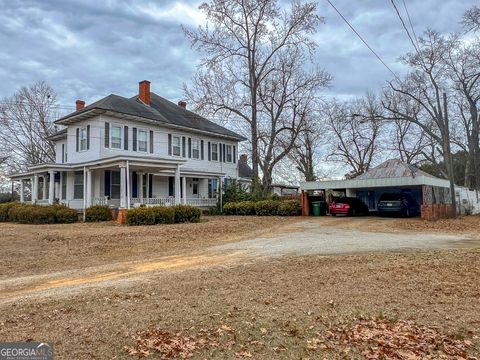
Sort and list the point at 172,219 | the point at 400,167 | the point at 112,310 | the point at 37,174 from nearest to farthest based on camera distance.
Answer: the point at 112,310 → the point at 172,219 → the point at 37,174 → the point at 400,167

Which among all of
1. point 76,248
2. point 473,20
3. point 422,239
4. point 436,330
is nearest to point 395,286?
point 436,330

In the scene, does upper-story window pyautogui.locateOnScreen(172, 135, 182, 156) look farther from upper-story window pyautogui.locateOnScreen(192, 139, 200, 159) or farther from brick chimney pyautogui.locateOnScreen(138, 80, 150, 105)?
brick chimney pyautogui.locateOnScreen(138, 80, 150, 105)

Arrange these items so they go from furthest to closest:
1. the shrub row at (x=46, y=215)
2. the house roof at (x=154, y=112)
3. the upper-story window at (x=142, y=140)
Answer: the upper-story window at (x=142, y=140)
the house roof at (x=154, y=112)
the shrub row at (x=46, y=215)

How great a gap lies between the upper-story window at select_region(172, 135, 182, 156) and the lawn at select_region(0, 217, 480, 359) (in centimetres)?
1993

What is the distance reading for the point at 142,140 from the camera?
26219 mm

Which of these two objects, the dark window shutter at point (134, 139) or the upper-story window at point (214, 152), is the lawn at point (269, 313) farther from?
the upper-story window at point (214, 152)

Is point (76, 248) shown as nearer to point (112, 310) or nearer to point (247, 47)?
point (112, 310)

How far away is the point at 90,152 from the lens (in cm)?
2431

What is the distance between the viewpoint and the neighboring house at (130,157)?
23719mm

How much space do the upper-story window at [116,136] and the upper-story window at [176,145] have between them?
4.66 metres

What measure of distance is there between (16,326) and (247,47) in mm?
30500

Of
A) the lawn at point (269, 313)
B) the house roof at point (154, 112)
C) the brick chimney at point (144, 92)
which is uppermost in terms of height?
the brick chimney at point (144, 92)

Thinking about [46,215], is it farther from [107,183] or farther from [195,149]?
[195,149]

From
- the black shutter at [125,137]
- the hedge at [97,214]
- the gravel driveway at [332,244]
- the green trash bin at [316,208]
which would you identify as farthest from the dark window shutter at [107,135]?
the green trash bin at [316,208]
